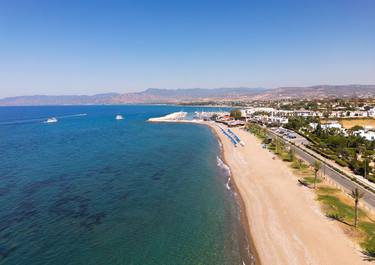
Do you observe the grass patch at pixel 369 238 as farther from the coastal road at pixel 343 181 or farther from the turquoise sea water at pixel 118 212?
the turquoise sea water at pixel 118 212

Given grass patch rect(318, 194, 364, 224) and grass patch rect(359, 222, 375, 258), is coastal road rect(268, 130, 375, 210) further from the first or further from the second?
grass patch rect(359, 222, 375, 258)

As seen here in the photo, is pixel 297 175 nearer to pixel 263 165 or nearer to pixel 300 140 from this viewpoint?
pixel 263 165

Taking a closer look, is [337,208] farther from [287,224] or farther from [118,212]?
[118,212]

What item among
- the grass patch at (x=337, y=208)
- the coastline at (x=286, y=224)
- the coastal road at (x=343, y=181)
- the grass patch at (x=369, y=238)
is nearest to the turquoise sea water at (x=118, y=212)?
the coastline at (x=286, y=224)

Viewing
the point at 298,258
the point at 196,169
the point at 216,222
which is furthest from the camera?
the point at 196,169

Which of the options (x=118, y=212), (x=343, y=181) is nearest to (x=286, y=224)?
(x=343, y=181)

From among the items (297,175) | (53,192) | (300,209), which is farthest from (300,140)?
(53,192)

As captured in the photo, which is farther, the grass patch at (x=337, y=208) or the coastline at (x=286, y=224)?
the grass patch at (x=337, y=208)

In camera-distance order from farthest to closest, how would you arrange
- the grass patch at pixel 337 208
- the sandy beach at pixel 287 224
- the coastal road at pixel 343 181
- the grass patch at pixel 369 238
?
1. the coastal road at pixel 343 181
2. the grass patch at pixel 337 208
3. the sandy beach at pixel 287 224
4. the grass patch at pixel 369 238
